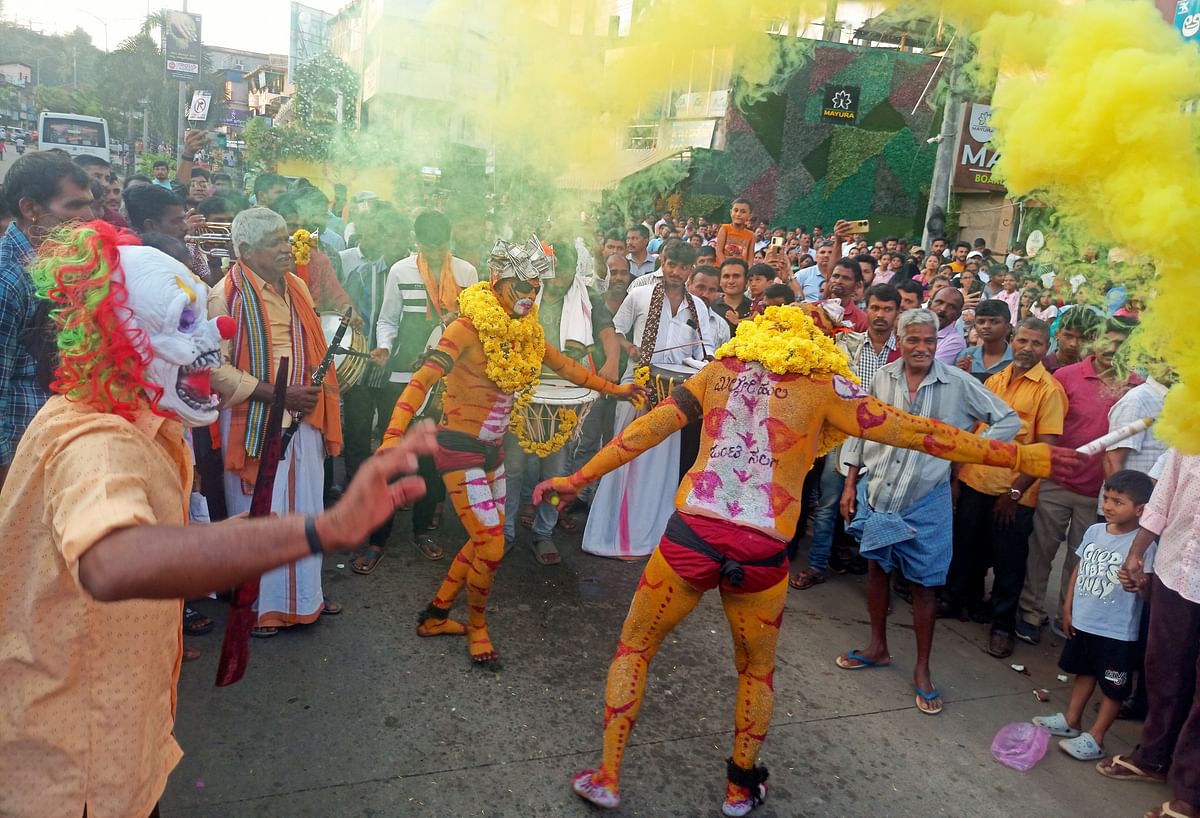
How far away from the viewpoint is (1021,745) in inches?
157

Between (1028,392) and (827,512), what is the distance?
157 cm

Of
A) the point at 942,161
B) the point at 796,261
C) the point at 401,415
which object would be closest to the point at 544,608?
the point at 401,415

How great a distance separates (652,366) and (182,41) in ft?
116

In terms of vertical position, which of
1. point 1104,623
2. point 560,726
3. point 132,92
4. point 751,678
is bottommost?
point 560,726

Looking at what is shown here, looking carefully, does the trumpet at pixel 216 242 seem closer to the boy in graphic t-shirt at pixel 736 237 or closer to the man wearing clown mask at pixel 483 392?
the man wearing clown mask at pixel 483 392

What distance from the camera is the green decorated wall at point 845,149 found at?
1964cm

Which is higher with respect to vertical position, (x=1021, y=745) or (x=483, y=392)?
(x=483, y=392)

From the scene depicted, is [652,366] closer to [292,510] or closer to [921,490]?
[921,490]

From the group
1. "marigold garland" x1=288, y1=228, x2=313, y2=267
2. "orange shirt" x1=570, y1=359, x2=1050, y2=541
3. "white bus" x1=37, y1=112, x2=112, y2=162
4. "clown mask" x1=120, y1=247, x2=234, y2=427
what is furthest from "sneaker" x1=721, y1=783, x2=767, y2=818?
"white bus" x1=37, y1=112, x2=112, y2=162

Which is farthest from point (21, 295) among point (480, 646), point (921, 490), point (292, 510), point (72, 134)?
point (72, 134)

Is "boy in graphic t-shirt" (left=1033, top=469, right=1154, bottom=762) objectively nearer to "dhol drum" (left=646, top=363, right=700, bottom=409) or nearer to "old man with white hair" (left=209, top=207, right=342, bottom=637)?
"dhol drum" (left=646, top=363, right=700, bottom=409)

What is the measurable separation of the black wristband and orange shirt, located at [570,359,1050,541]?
1.81m

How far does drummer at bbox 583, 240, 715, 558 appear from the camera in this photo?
5.85 metres

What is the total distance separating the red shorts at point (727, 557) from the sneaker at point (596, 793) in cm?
88
